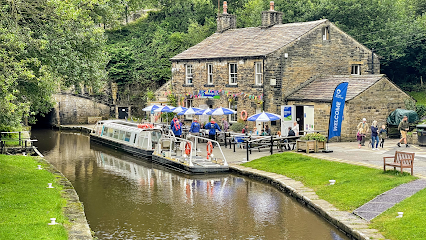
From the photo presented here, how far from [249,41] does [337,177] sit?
1833 cm

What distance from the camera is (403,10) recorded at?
161 ft

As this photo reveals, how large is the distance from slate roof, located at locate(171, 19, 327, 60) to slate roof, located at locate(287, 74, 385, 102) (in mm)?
2996

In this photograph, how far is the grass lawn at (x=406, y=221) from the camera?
1220 cm

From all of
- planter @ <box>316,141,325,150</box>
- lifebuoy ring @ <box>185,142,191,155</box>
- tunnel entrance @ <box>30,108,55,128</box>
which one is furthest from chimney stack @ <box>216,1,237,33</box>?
planter @ <box>316,141,325,150</box>

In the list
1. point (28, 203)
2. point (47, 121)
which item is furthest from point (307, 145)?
point (47, 121)

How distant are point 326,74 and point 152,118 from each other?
49.6 ft

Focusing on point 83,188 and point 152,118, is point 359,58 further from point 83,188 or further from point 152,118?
point 83,188

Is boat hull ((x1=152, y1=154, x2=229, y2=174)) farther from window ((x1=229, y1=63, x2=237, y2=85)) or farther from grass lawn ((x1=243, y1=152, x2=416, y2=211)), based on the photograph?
window ((x1=229, y1=63, x2=237, y2=85))

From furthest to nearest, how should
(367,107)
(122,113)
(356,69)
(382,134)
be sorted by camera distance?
(122,113) → (356,69) → (367,107) → (382,134)

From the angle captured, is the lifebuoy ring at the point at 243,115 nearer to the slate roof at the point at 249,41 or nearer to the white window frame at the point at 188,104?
the slate roof at the point at 249,41

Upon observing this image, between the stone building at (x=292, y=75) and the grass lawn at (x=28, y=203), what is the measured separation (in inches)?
601

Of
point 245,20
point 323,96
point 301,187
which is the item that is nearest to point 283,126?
point 323,96

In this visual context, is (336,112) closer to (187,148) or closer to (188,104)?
(187,148)

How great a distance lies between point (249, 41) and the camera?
35625mm
